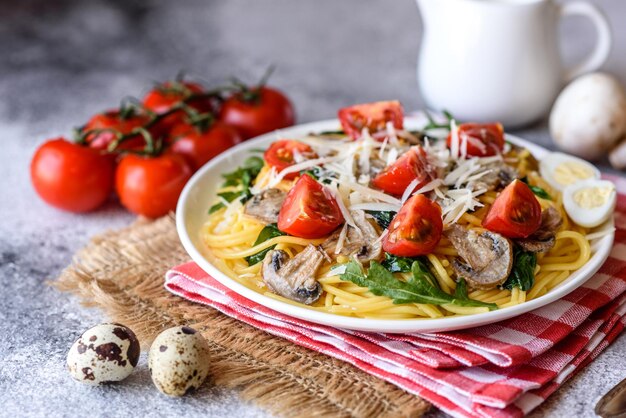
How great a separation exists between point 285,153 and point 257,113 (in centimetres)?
142

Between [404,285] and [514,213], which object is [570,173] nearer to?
[514,213]

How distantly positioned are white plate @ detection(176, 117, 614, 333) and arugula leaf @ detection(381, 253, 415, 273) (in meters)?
0.31

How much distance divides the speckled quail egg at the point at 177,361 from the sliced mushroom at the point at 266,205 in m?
0.86

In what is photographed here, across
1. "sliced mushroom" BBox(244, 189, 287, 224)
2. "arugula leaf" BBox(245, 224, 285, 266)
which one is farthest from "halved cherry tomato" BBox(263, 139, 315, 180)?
"arugula leaf" BBox(245, 224, 285, 266)

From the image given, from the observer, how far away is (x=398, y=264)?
3814 millimetres

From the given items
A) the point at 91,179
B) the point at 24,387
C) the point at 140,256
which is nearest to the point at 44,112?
the point at 91,179

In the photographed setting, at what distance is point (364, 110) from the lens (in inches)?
190

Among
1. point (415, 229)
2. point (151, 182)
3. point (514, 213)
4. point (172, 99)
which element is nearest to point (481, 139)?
point (514, 213)

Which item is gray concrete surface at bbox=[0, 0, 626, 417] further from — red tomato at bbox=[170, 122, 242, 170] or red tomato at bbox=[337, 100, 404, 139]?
red tomato at bbox=[337, 100, 404, 139]

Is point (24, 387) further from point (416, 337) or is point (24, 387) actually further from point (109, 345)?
point (416, 337)

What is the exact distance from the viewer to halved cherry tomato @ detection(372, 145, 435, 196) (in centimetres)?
409

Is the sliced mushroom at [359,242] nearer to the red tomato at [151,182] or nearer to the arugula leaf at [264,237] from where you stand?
the arugula leaf at [264,237]

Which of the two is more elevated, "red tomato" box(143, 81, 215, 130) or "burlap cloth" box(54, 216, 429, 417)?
"red tomato" box(143, 81, 215, 130)

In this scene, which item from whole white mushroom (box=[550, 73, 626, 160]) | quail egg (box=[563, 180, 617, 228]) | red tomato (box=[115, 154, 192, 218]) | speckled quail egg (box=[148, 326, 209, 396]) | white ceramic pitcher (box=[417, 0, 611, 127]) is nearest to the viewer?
speckled quail egg (box=[148, 326, 209, 396])
